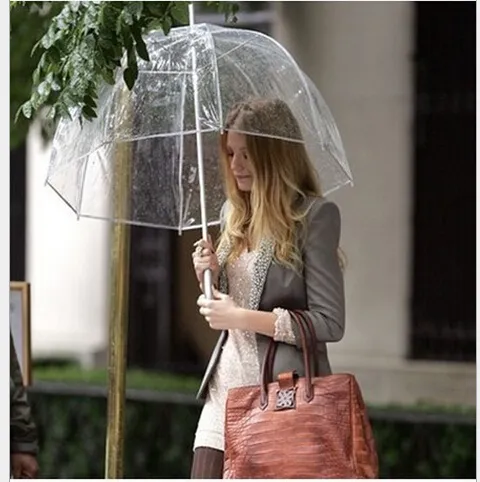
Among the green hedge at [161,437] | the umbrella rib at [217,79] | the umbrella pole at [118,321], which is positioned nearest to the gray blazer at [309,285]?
the umbrella rib at [217,79]

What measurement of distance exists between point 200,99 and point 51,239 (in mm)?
6241

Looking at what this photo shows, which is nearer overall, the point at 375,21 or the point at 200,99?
the point at 200,99

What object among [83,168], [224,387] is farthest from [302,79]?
[224,387]

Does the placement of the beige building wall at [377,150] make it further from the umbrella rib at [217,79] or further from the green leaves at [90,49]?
the green leaves at [90,49]

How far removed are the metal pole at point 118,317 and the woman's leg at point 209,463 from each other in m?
0.40

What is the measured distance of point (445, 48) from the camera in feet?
28.0

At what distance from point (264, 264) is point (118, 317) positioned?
2.25 feet

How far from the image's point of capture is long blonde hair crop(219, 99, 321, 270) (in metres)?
3.62

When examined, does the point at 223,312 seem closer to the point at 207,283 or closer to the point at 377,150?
the point at 207,283

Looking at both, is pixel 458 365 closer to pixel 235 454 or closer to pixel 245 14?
pixel 245 14

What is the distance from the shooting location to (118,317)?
13.3ft

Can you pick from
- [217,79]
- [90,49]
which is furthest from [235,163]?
[90,49]

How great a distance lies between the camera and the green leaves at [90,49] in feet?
11.6

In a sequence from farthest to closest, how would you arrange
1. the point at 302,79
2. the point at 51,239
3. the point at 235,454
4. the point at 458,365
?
the point at 51,239 < the point at 458,365 < the point at 302,79 < the point at 235,454
